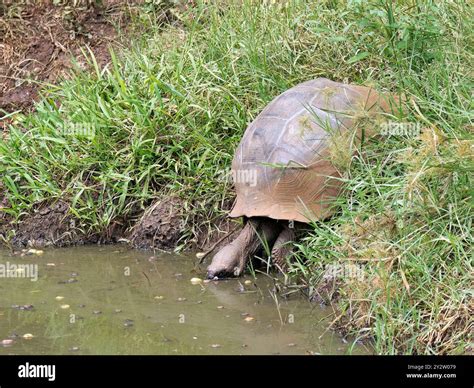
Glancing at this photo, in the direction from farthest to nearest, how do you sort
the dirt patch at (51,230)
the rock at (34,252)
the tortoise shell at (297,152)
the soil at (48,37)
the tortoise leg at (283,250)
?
the soil at (48,37), the dirt patch at (51,230), the rock at (34,252), the tortoise leg at (283,250), the tortoise shell at (297,152)

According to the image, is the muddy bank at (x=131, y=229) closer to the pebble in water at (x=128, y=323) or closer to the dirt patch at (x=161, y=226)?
the dirt patch at (x=161, y=226)

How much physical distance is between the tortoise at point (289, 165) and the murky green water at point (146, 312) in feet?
0.92

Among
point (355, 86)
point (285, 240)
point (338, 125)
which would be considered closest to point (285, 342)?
point (285, 240)

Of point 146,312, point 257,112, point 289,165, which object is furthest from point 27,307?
point 257,112

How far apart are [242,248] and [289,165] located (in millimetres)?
615

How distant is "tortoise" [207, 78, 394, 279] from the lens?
5.63 metres

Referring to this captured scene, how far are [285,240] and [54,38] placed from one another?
148 inches

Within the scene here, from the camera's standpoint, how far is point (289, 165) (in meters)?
5.67

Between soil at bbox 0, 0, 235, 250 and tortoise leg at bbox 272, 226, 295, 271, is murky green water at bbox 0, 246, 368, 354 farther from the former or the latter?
soil at bbox 0, 0, 235, 250

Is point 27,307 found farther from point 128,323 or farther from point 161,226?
point 161,226

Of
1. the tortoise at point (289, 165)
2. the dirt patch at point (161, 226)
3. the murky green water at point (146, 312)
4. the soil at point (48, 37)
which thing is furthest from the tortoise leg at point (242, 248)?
the soil at point (48, 37)

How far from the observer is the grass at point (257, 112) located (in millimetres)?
4777

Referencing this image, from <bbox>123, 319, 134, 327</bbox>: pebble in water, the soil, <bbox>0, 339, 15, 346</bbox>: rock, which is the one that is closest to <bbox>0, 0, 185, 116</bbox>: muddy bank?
the soil

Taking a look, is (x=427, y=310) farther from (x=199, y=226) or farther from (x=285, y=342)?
(x=199, y=226)
